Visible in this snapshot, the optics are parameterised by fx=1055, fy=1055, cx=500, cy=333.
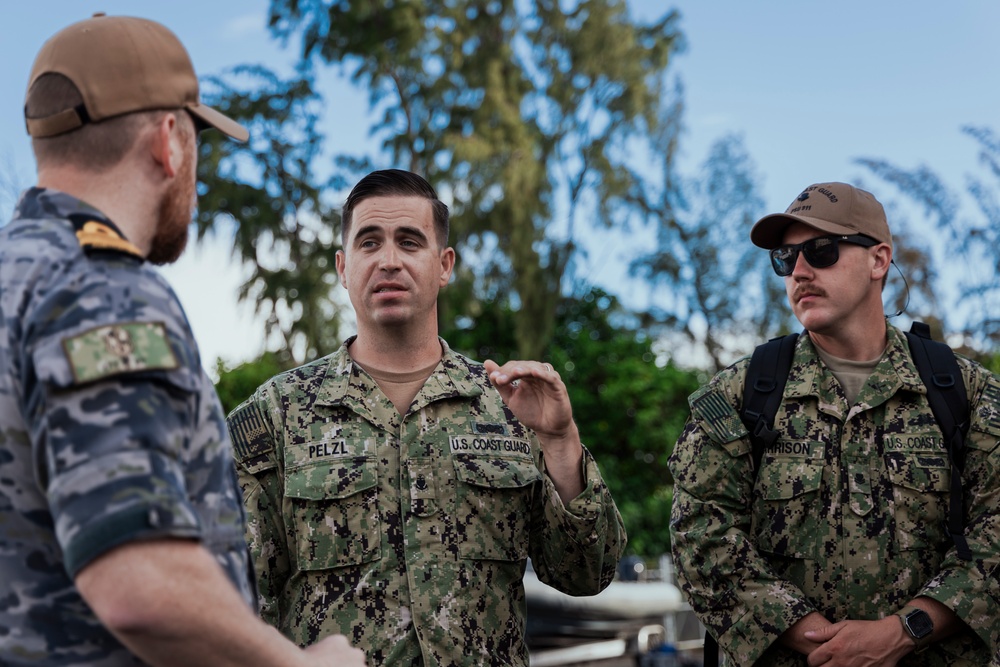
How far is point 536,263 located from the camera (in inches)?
922

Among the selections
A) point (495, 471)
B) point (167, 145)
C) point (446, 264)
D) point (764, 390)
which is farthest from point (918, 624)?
point (167, 145)

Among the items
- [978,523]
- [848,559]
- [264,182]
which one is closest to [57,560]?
[848,559]

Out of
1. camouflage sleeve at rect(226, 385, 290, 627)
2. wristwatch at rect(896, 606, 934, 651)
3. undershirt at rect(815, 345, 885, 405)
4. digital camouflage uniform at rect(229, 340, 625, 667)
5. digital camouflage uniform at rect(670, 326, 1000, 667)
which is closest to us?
digital camouflage uniform at rect(229, 340, 625, 667)

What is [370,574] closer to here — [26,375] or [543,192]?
[26,375]

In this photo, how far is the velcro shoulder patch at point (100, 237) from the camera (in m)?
1.80

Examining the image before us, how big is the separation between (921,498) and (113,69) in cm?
317

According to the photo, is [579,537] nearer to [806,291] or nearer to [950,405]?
[806,291]

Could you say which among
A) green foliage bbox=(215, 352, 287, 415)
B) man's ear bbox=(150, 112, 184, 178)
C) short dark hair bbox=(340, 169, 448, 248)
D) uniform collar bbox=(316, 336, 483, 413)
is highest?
green foliage bbox=(215, 352, 287, 415)

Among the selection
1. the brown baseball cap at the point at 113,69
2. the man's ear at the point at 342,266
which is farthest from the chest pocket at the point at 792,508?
the brown baseball cap at the point at 113,69

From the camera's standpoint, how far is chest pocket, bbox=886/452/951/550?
3859 mm

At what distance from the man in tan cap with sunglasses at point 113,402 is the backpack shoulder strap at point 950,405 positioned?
2672 mm

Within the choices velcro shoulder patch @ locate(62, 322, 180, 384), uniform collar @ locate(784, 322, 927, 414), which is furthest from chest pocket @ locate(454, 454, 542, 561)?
velcro shoulder patch @ locate(62, 322, 180, 384)

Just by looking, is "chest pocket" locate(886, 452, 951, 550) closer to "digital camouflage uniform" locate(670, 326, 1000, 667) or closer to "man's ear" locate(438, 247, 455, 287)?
"digital camouflage uniform" locate(670, 326, 1000, 667)

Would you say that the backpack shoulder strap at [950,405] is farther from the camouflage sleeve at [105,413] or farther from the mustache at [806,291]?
the camouflage sleeve at [105,413]
